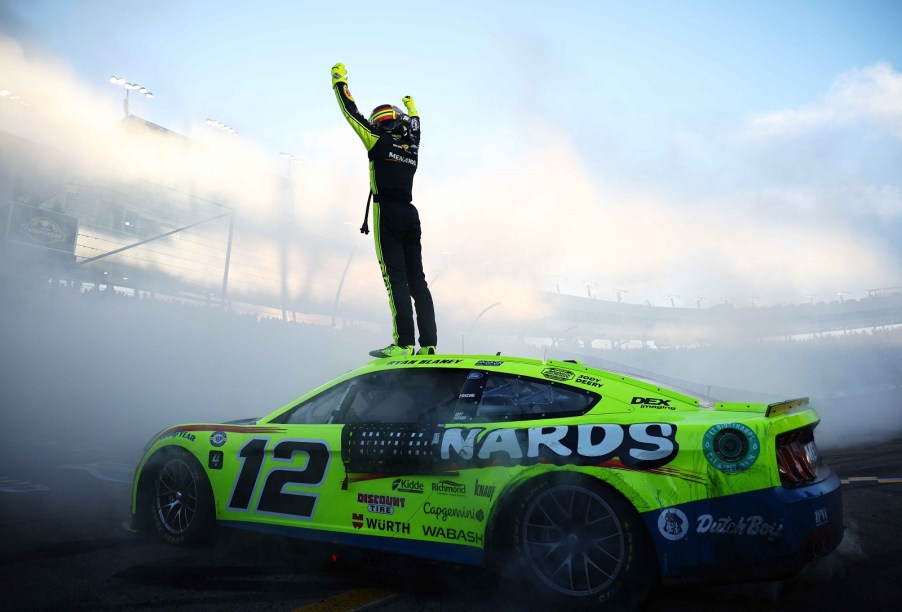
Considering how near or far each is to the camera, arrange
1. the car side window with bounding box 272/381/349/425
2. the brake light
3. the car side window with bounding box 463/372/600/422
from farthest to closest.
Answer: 1. the car side window with bounding box 272/381/349/425
2. the car side window with bounding box 463/372/600/422
3. the brake light

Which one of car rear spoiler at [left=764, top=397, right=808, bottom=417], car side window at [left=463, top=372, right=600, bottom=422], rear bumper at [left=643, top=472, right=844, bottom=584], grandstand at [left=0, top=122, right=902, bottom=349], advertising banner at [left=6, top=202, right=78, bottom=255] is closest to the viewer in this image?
rear bumper at [left=643, top=472, right=844, bottom=584]

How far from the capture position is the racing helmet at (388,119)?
4.97 meters

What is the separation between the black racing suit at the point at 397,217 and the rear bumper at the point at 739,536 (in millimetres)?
2813

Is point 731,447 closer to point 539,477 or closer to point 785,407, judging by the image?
point 785,407

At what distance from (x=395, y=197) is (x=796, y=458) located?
3548mm

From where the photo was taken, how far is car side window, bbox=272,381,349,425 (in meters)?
3.66

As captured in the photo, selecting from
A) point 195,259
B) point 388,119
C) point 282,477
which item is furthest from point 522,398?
point 195,259

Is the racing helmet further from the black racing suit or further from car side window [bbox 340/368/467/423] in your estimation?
car side window [bbox 340/368/467/423]

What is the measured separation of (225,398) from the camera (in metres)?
17.5

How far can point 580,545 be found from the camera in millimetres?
2711

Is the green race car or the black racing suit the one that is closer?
the green race car

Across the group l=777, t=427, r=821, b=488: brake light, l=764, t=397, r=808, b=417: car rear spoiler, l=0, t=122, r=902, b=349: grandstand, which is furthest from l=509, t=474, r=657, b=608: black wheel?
l=0, t=122, r=902, b=349: grandstand

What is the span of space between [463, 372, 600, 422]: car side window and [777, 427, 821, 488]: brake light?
0.82 metres

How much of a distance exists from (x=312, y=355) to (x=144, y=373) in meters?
12.9
